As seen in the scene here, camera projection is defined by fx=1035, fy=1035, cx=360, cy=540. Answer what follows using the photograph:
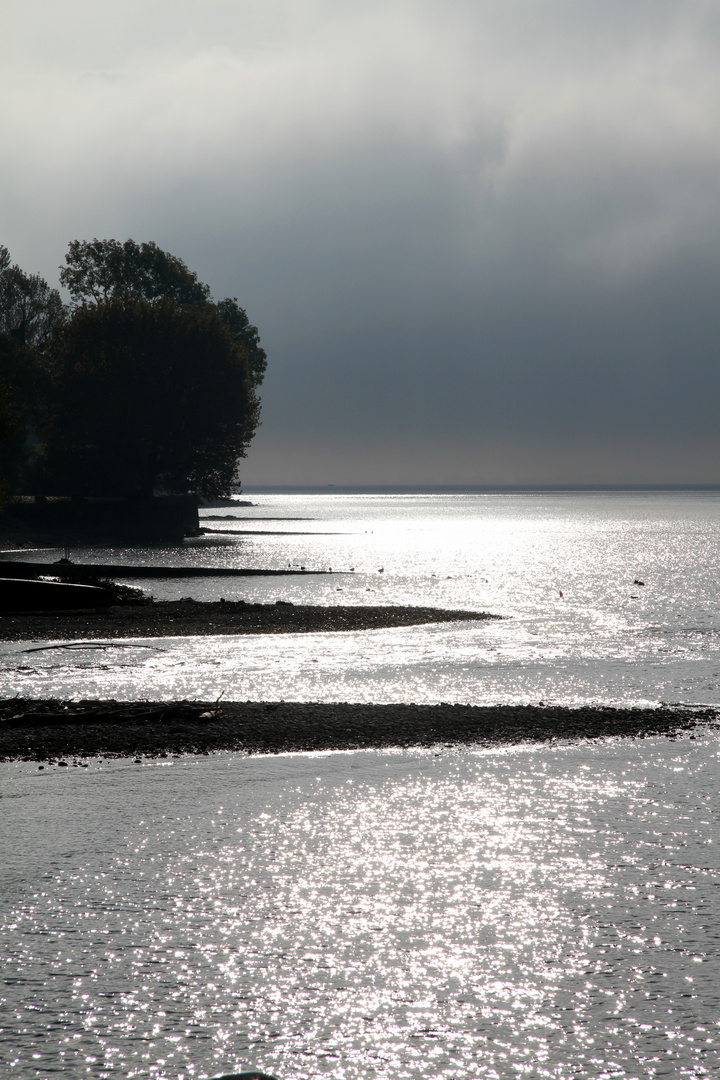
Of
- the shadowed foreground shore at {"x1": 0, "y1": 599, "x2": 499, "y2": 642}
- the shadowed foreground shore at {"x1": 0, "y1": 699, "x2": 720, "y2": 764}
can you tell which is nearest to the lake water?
the shadowed foreground shore at {"x1": 0, "y1": 699, "x2": 720, "y2": 764}

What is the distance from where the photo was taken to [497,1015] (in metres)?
7.21

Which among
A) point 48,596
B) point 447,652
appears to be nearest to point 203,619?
point 48,596

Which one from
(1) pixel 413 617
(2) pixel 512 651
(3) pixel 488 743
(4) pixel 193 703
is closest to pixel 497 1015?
(3) pixel 488 743

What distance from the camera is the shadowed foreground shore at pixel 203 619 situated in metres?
31.5

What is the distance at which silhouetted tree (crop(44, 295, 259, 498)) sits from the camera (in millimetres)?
98188

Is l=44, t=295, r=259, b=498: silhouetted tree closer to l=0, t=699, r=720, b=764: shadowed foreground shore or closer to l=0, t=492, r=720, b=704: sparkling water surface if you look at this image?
l=0, t=492, r=720, b=704: sparkling water surface

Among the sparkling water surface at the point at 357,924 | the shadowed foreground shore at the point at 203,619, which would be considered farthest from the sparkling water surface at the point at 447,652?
the sparkling water surface at the point at 357,924

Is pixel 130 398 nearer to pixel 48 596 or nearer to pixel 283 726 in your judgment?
pixel 48 596

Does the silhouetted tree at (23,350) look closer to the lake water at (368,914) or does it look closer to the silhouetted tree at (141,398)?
the silhouetted tree at (141,398)

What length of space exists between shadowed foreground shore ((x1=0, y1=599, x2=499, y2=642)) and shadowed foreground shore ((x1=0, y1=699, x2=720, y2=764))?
12.8 m

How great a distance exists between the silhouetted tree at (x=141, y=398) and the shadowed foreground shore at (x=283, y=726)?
83496mm

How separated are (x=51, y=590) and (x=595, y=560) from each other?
211ft

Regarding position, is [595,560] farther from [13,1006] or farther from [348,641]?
[13,1006]

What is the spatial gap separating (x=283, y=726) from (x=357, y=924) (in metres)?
8.21
